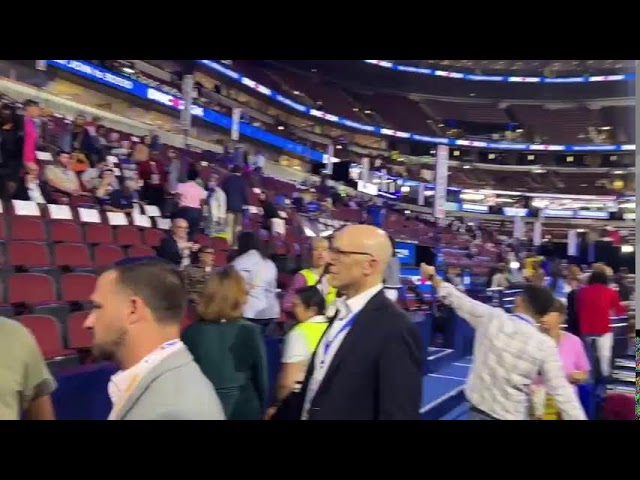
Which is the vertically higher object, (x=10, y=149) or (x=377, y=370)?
(x=10, y=149)

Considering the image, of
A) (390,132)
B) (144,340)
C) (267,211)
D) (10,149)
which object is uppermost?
(390,132)

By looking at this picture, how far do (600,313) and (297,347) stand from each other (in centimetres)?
148

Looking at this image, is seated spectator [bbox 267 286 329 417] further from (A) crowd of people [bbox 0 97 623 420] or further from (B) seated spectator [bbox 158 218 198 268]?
(B) seated spectator [bbox 158 218 198 268]

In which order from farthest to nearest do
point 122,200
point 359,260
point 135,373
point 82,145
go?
point 82,145
point 122,200
point 359,260
point 135,373

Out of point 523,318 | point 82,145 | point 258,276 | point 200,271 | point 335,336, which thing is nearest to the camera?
point 335,336

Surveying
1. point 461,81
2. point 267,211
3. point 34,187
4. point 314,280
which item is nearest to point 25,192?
point 34,187

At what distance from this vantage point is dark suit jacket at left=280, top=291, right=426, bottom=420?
1766 mm

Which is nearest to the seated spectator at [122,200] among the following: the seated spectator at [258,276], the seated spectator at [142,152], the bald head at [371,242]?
the seated spectator at [142,152]

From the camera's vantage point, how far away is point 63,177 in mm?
3021

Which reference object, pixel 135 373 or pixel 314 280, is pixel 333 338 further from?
pixel 314 280

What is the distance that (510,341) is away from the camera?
2389 millimetres
